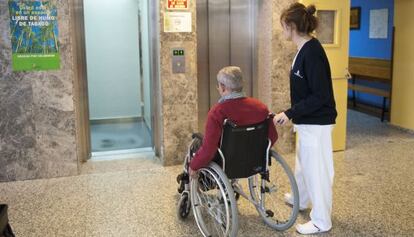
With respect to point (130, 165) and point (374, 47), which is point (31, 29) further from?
point (374, 47)

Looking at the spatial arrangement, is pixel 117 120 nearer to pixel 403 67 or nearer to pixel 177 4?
pixel 177 4

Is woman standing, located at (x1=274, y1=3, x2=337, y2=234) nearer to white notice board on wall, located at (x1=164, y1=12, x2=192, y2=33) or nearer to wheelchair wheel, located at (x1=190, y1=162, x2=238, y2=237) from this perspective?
wheelchair wheel, located at (x1=190, y1=162, x2=238, y2=237)

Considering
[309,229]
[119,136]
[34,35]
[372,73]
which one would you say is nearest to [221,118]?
[309,229]

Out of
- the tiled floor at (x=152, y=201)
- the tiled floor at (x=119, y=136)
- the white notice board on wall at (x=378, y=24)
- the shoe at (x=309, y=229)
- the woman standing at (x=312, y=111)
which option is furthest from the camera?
the white notice board on wall at (x=378, y=24)

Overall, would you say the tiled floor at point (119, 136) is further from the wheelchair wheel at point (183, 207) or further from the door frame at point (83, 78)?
the wheelchair wheel at point (183, 207)

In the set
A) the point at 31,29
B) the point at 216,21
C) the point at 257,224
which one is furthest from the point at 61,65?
the point at 257,224

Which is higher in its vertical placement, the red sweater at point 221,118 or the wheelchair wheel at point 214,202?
the red sweater at point 221,118

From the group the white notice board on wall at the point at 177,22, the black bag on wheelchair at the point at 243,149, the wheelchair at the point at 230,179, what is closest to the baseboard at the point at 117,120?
the white notice board on wall at the point at 177,22

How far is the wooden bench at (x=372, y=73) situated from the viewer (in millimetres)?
6805

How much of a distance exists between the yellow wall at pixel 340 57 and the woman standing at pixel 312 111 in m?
2.00


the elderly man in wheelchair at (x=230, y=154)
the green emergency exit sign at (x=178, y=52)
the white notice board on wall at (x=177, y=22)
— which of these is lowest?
the elderly man in wheelchair at (x=230, y=154)

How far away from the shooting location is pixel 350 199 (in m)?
3.78

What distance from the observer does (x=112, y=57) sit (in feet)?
20.0

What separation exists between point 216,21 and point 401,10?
8.78ft
